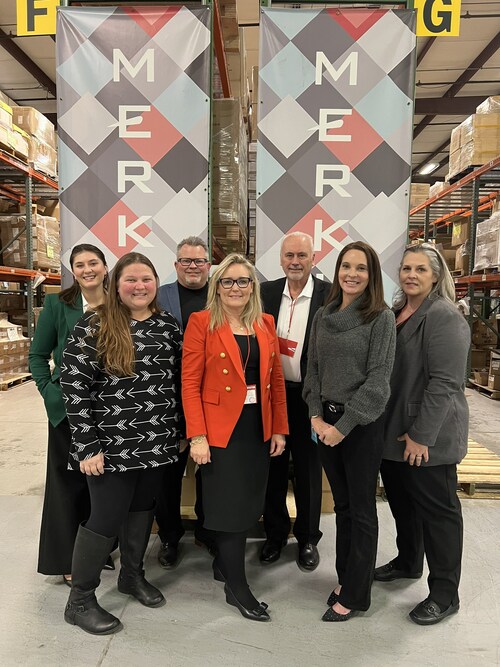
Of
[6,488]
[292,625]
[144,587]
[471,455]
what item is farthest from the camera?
[471,455]

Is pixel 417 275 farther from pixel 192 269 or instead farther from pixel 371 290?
pixel 192 269

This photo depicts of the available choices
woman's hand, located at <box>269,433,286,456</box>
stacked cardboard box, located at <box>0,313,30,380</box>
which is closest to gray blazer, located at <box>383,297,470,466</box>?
woman's hand, located at <box>269,433,286,456</box>

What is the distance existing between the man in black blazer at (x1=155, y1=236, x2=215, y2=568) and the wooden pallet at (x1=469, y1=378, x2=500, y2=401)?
18.1ft

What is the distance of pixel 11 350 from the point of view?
7352 mm

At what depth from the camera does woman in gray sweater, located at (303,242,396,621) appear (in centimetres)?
192

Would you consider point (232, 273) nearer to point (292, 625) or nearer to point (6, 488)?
point (292, 625)

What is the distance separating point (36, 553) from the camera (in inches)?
105

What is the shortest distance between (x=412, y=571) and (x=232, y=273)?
174 centimetres

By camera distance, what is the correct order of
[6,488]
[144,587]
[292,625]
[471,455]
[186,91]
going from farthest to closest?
[471,455] < [6,488] < [186,91] < [144,587] < [292,625]

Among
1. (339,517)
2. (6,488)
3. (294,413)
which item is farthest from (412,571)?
(6,488)

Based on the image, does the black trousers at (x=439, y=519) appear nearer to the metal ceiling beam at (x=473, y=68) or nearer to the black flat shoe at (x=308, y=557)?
the black flat shoe at (x=308, y=557)

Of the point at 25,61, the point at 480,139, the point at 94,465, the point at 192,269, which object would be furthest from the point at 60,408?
the point at 25,61

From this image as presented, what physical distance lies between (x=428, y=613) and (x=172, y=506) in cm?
132

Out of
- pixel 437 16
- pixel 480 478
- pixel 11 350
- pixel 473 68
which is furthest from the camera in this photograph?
pixel 473 68
